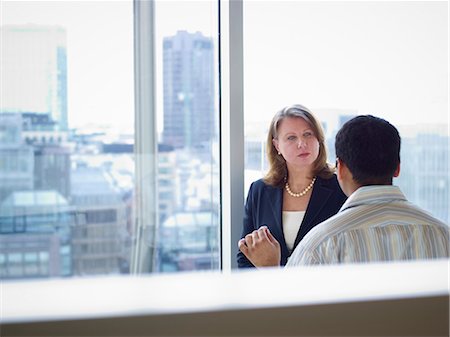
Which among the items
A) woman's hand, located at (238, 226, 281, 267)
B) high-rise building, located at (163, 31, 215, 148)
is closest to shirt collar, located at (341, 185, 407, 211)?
woman's hand, located at (238, 226, 281, 267)

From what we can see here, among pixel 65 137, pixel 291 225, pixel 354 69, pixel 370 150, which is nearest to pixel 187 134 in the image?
pixel 65 137

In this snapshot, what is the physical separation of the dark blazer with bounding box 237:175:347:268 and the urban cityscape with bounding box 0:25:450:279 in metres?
0.26

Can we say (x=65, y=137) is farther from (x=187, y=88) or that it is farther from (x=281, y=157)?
(x=281, y=157)

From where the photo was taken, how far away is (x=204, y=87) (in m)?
3.09

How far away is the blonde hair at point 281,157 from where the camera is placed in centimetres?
281

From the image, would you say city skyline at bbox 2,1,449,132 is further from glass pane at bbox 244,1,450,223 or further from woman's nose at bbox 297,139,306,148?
woman's nose at bbox 297,139,306,148

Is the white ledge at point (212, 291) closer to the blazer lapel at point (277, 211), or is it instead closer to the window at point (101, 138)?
the blazer lapel at point (277, 211)

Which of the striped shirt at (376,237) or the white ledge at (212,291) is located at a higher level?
the white ledge at (212,291)

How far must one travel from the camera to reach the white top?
105 inches

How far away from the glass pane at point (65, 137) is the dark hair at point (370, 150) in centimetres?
146

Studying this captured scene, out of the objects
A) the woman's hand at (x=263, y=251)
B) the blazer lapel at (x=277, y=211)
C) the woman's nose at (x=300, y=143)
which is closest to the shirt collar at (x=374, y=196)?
the woman's hand at (x=263, y=251)

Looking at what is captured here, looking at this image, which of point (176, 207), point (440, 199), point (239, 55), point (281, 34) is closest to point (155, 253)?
point (176, 207)

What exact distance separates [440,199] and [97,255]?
1.88m

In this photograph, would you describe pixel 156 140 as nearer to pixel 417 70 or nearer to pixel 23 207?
pixel 23 207
